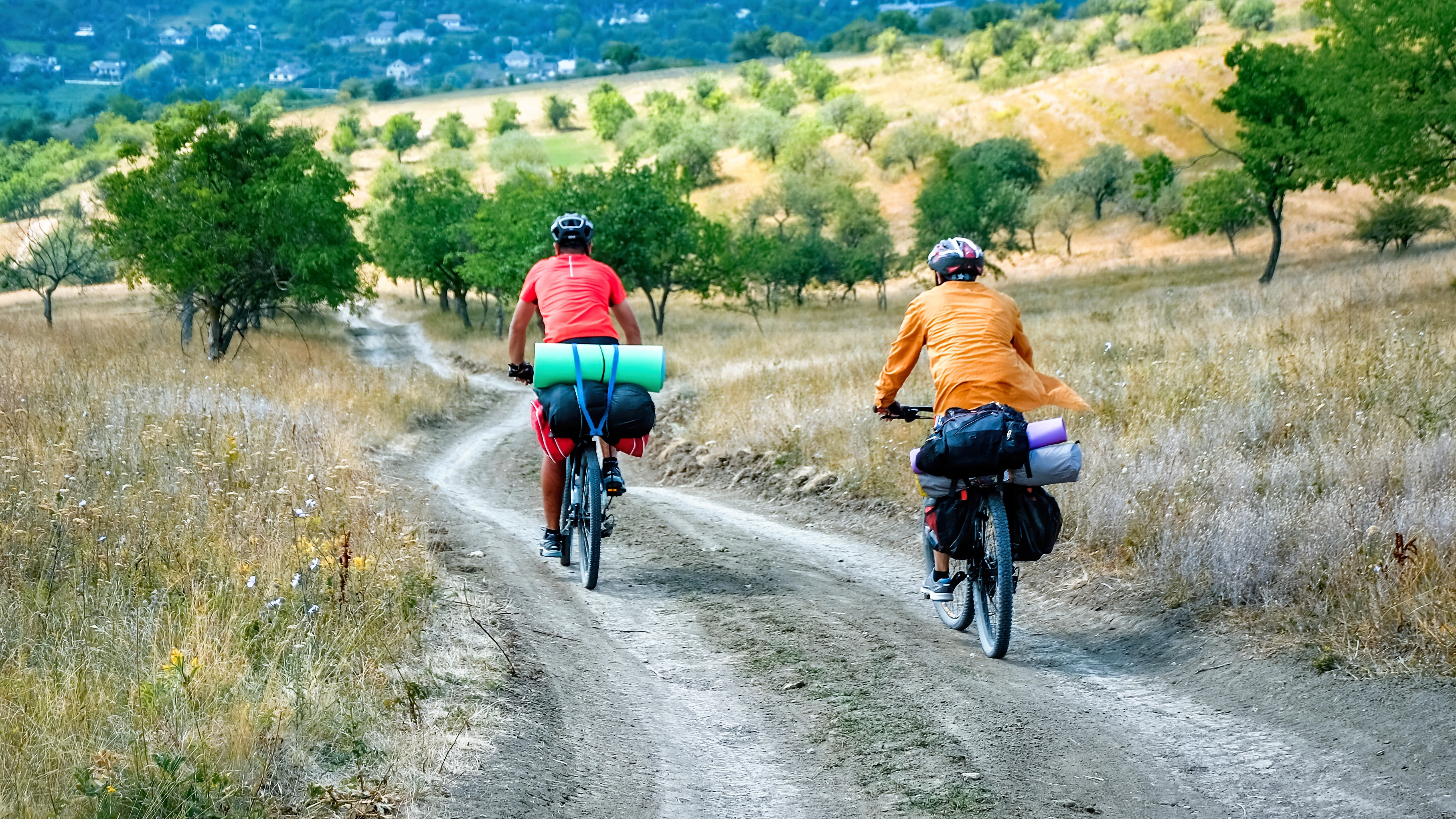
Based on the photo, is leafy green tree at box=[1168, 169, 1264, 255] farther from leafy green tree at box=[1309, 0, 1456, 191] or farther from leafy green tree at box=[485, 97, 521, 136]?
leafy green tree at box=[485, 97, 521, 136]

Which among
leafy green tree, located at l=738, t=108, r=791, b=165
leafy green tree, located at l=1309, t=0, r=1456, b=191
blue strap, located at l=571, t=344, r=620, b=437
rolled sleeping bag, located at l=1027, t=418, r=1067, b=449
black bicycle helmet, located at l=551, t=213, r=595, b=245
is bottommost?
rolled sleeping bag, located at l=1027, t=418, r=1067, b=449

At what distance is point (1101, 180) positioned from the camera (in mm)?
72312

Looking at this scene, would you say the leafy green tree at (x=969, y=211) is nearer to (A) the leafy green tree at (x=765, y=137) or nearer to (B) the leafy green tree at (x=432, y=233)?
(B) the leafy green tree at (x=432, y=233)

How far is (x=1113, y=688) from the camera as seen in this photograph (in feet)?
16.9

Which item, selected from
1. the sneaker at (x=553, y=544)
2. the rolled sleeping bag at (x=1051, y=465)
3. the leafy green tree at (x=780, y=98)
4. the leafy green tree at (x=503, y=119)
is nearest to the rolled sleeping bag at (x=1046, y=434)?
the rolled sleeping bag at (x=1051, y=465)

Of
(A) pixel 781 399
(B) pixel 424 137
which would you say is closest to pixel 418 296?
(A) pixel 781 399

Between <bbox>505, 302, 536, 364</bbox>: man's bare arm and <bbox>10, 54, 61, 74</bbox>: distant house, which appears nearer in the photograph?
<bbox>505, 302, 536, 364</bbox>: man's bare arm

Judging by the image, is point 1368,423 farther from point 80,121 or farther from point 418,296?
point 80,121

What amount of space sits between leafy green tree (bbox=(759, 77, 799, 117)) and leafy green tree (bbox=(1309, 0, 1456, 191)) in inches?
4048

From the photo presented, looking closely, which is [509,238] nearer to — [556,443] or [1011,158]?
[556,443]

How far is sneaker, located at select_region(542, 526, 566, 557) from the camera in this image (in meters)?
7.44

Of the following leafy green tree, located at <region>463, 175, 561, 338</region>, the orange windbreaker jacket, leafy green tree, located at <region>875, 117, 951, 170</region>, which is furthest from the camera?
leafy green tree, located at <region>875, 117, 951, 170</region>

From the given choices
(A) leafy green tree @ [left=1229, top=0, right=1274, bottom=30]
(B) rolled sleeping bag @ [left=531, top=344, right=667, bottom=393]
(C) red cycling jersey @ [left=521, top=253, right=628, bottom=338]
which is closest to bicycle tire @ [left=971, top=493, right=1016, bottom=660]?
(B) rolled sleeping bag @ [left=531, top=344, right=667, bottom=393]

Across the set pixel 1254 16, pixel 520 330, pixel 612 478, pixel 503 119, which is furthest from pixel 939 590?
pixel 503 119
